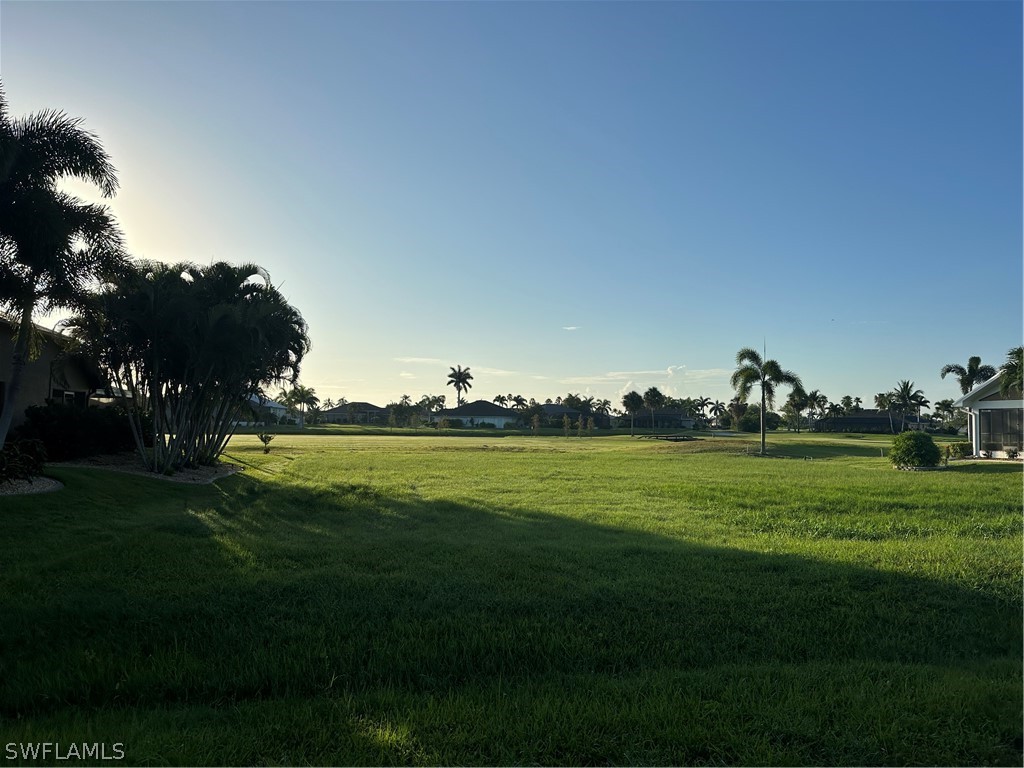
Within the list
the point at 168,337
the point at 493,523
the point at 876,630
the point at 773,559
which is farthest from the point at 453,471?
the point at 876,630

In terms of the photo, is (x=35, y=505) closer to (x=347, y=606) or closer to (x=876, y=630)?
(x=347, y=606)

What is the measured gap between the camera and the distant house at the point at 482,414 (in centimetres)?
12850

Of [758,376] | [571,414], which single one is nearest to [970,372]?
[758,376]

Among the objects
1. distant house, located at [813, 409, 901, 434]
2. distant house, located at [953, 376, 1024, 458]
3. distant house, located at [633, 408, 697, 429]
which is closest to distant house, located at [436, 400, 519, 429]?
distant house, located at [633, 408, 697, 429]

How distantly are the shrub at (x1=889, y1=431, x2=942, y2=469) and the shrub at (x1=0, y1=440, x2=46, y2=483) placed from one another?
28991 mm

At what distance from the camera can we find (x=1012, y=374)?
28094 millimetres

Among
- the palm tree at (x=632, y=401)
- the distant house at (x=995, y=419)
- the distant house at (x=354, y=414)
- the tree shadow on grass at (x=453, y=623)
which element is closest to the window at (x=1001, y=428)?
the distant house at (x=995, y=419)

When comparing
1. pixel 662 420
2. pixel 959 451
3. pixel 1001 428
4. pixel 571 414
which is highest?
pixel 571 414

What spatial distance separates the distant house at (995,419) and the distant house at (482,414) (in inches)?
3772

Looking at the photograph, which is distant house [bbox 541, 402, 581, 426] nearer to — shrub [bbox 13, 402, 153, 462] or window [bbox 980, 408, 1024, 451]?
window [bbox 980, 408, 1024, 451]

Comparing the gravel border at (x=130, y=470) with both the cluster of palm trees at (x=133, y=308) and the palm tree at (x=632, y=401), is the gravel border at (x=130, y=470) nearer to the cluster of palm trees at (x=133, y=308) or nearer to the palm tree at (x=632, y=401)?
the cluster of palm trees at (x=133, y=308)

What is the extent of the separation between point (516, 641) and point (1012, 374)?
1230 inches

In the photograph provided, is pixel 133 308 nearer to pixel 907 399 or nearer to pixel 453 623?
pixel 453 623

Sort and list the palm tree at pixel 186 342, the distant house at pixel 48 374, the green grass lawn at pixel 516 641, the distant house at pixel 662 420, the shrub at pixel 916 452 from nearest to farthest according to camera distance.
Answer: the green grass lawn at pixel 516 641
the palm tree at pixel 186 342
the distant house at pixel 48 374
the shrub at pixel 916 452
the distant house at pixel 662 420
